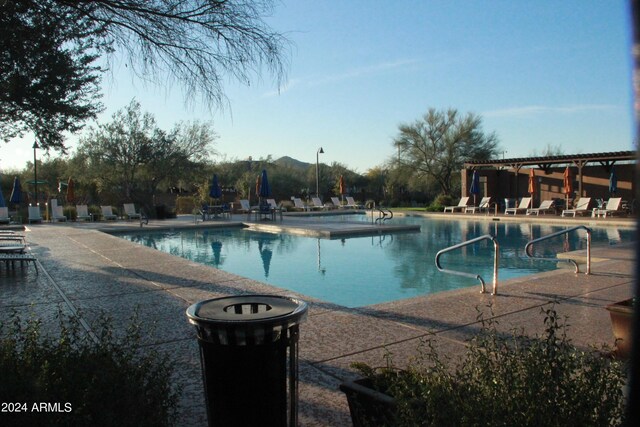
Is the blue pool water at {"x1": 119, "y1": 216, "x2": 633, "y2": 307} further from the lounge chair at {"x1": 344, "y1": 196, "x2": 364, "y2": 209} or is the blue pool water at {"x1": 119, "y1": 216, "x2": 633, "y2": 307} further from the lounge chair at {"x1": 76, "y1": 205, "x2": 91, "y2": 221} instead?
the lounge chair at {"x1": 344, "y1": 196, "x2": 364, "y2": 209}

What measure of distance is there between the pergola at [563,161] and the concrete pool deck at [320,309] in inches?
544

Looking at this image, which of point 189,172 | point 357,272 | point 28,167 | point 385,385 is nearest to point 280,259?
point 357,272

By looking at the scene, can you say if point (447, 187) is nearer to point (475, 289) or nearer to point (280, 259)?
point (280, 259)

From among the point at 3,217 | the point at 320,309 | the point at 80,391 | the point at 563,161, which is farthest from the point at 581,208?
the point at 3,217

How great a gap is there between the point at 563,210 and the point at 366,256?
13.3m

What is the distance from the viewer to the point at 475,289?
651cm

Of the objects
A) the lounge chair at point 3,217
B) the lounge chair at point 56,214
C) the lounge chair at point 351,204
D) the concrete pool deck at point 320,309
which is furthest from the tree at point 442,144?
the concrete pool deck at point 320,309

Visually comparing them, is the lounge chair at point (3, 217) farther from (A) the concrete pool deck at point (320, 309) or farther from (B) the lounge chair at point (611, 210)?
(B) the lounge chair at point (611, 210)

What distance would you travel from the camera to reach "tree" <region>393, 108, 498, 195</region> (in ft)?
107

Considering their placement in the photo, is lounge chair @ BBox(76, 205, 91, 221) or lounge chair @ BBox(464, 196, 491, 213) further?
lounge chair @ BBox(464, 196, 491, 213)

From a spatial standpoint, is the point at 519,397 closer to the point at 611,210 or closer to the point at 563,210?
the point at 611,210

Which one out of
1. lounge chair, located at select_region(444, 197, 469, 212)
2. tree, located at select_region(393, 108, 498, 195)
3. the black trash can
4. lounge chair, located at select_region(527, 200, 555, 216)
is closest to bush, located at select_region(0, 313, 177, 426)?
the black trash can

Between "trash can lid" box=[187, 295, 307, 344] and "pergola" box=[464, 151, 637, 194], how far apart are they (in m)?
19.6

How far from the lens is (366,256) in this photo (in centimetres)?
1194
